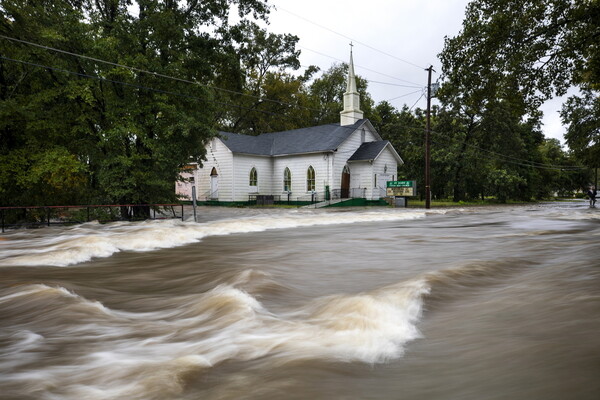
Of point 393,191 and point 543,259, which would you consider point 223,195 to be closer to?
point 393,191

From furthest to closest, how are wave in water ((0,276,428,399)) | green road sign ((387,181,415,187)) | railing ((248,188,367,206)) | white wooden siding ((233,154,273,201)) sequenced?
white wooden siding ((233,154,273,201)) < railing ((248,188,367,206)) < green road sign ((387,181,415,187)) < wave in water ((0,276,428,399))

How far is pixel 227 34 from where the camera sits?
19.2m

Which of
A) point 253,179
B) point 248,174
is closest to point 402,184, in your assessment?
point 253,179

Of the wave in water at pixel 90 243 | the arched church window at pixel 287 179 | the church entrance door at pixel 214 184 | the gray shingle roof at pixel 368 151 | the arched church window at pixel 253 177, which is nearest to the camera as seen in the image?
the wave in water at pixel 90 243

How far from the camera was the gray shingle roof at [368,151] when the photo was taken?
114 ft

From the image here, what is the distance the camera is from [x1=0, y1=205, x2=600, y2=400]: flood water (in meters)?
2.69

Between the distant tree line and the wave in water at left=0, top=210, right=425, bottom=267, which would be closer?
the wave in water at left=0, top=210, right=425, bottom=267

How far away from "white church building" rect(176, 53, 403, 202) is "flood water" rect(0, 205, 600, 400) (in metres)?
27.0

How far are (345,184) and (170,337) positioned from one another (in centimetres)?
3294

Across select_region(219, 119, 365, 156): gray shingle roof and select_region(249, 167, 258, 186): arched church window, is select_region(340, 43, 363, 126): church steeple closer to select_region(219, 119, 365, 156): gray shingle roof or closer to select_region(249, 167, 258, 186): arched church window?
select_region(219, 119, 365, 156): gray shingle roof

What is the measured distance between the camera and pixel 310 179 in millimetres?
Answer: 36219

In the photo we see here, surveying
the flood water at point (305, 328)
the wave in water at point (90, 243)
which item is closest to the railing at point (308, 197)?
the wave in water at point (90, 243)

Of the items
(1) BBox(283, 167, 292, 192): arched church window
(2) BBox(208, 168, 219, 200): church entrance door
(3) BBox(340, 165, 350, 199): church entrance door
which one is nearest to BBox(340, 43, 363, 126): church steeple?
(3) BBox(340, 165, 350, 199): church entrance door

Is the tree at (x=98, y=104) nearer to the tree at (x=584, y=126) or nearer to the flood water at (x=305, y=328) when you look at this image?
the flood water at (x=305, y=328)
